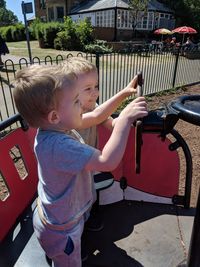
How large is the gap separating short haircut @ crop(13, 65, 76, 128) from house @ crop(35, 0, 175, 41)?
26.3 metres

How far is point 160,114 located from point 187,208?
1.10m

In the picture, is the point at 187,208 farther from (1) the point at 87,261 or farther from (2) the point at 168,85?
(2) the point at 168,85

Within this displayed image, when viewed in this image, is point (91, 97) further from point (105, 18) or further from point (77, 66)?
point (105, 18)

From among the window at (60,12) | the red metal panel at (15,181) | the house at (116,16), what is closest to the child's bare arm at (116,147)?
the red metal panel at (15,181)

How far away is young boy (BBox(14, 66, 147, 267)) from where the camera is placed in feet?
3.62

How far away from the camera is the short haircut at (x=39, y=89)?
108cm

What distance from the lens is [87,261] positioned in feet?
5.79

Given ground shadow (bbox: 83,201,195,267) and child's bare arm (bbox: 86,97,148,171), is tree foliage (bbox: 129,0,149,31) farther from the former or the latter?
child's bare arm (bbox: 86,97,148,171)

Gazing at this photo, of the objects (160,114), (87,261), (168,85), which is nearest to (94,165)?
(160,114)

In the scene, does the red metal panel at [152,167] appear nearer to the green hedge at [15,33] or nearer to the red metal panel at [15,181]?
the red metal panel at [15,181]

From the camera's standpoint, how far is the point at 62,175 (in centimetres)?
124

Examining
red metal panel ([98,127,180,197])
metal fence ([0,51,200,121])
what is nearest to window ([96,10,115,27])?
metal fence ([0,51,200,121])

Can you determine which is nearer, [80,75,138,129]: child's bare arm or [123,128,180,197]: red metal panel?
[80,75,138,129]: child's bare arm

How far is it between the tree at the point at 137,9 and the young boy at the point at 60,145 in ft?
81.4
